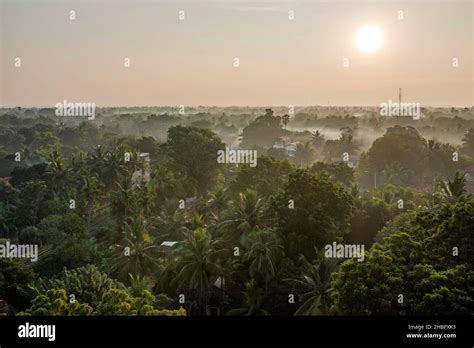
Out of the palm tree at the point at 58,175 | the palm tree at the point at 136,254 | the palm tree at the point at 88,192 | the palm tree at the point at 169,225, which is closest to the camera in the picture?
the palm tree at the point at 136,254

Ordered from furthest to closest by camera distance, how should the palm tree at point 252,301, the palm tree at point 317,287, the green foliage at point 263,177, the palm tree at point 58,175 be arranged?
the palm tree at point 58,175
the green foliage at point 263,177
the palm tree at point 252,301
the palm tree at point 317,287

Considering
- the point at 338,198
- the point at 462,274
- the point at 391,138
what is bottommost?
the point at 462,274

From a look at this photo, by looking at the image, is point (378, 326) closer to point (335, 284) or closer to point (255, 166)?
point (335, 284)

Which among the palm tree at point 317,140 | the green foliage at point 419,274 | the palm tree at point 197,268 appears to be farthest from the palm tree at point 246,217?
the palm tree at point 317,140

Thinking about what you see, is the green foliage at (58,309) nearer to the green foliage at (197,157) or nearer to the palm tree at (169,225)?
the palm tree at (169,225)

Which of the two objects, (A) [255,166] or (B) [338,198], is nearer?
(B) [338,198]

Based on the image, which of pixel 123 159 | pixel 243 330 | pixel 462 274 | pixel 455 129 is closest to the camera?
pixel 243 330

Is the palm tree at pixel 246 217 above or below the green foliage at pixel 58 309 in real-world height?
above

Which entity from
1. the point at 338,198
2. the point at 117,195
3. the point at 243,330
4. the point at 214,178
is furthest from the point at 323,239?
the point at 214,178
